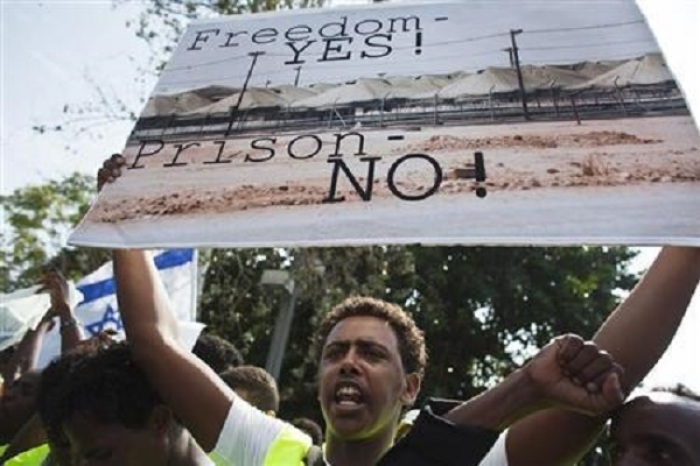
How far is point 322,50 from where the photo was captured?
251cm

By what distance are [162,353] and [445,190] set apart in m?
0.79

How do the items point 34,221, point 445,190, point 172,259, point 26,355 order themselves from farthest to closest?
1. point 34,221
2. point 172,259
3. point 26,355
4. point 445,190

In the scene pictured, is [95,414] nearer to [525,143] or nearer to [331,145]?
[331,145]

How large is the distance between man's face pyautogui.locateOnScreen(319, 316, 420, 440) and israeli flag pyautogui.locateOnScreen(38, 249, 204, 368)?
3623mm

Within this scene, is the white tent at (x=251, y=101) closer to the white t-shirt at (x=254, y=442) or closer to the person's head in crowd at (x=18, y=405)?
the white t-shirt at (x=254, y=442)

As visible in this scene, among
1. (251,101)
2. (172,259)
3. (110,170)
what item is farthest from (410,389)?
(172,259)

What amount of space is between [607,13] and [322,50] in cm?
79

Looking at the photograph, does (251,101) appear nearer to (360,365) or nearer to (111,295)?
(360,365)

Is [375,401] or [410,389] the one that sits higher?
[410,389]

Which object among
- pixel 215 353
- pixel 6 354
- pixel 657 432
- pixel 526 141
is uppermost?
pixel 6 354

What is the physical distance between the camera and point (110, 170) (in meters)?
2.30

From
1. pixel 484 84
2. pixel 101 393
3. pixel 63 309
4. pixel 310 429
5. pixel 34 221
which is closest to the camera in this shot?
pixel 101 393

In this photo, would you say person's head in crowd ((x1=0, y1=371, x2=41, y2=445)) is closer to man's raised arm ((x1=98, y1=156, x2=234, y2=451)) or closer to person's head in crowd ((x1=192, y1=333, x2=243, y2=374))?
person's head in crowd ((x1=192, y1=333, x2=243, y2=374))

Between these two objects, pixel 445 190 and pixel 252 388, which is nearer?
pixel 445 190
